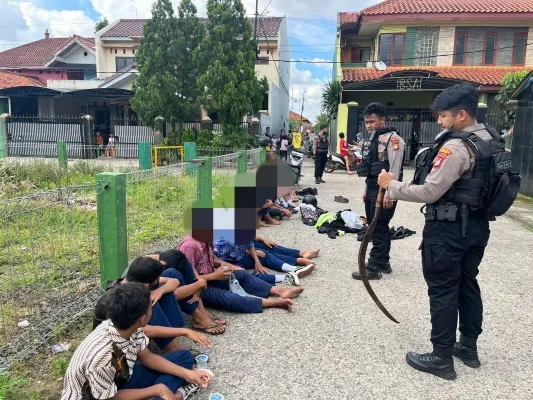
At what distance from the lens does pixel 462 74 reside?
1747cm

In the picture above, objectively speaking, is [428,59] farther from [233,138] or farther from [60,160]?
[60,160]

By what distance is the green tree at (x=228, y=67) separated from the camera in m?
15.8

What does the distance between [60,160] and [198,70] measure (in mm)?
7925

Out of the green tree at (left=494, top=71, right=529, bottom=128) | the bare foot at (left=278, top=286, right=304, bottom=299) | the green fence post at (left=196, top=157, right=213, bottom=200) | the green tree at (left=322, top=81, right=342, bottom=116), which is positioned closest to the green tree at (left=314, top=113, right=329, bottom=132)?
the green tree at (left=322, top=81, right=342, bottom=116)

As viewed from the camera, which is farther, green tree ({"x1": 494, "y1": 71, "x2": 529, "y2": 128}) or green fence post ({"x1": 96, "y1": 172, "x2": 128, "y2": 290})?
green tree ({"x1": 494, "y1": 71, "x2": 529, "y2": 128})

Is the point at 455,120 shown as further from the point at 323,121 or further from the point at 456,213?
the point at 323,121

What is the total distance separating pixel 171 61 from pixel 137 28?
1287 centimetres

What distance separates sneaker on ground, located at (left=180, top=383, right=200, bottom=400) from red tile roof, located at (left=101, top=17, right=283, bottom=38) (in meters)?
25.7

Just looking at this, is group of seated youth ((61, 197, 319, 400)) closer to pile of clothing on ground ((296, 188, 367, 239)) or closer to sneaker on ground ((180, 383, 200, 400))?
sneaker on ground ((180, 383, 200, 400))

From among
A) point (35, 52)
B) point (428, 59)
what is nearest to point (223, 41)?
point (428, 59)

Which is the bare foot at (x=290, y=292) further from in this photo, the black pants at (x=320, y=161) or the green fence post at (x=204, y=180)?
the black pants at (x=320, y=161)

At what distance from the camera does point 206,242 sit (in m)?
3.41

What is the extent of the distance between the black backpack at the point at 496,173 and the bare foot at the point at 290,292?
6.07 feet

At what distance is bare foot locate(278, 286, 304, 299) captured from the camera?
369cm
